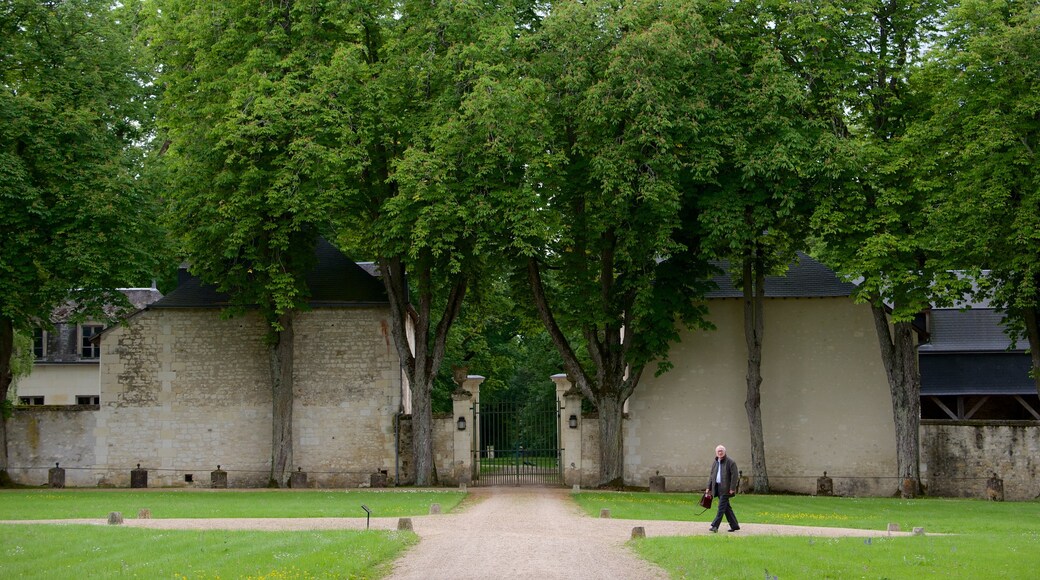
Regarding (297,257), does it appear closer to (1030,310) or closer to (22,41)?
(22,41)

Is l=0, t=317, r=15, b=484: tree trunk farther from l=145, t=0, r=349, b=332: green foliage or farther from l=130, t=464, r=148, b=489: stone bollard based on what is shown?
l=145, t=0, r=349, b=332: green foliage

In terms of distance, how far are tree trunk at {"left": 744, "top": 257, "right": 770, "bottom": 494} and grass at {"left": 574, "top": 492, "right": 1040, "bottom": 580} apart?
5284 mm

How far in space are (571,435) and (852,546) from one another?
15566 millimetres

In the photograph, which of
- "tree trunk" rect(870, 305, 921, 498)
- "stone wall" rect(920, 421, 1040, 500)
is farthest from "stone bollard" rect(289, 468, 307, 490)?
"stone wall" rect(920, 421, 1040, 500)

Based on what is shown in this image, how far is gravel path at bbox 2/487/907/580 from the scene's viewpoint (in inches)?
535

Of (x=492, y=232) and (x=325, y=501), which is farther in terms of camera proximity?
(x=492, y=232)

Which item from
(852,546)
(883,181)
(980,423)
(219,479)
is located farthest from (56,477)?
(980,423)

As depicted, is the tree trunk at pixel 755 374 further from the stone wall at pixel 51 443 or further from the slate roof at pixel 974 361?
the stone wall at pixel 51 443

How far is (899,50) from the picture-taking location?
2786cm

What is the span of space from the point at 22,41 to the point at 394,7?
31.0 feet

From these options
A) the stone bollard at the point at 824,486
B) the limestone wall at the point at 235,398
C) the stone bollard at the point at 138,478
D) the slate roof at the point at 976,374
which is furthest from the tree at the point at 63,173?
the slate roof at the point at 976,374

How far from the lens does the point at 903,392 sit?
28.6m

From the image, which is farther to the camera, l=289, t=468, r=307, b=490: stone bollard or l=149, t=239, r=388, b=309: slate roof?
l=149, t=239, r=388, b=309: slate roof

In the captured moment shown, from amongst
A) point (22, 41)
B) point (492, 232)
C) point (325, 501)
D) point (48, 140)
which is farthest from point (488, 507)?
point (22, 41)
